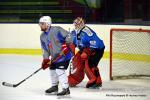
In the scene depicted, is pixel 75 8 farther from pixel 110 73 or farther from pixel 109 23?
pixel 110 73

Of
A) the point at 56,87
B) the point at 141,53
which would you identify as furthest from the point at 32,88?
the point at 141,53

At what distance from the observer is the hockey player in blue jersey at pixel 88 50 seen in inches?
202

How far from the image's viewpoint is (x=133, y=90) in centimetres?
512

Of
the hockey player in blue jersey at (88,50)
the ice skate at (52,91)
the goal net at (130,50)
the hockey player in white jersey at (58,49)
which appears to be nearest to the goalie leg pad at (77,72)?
the hockey player in blue jersey at (88,50)

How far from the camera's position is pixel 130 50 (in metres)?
Answer: 6.32

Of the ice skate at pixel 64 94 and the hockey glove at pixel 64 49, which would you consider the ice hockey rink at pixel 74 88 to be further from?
the hockey glove at pixel 64 49

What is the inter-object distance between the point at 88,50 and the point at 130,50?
1.27m

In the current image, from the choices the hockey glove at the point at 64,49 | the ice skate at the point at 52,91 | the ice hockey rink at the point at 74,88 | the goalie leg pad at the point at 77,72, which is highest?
the hockey glove at the point at 64,49

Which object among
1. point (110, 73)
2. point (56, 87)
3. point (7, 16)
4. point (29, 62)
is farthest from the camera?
point (7, 16)

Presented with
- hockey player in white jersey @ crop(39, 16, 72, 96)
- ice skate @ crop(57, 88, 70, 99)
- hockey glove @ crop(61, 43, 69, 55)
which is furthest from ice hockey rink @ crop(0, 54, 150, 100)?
hockey glove @ crop(61, 43, 69, 55)

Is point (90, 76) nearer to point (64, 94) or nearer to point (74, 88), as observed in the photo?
point (74, 88)

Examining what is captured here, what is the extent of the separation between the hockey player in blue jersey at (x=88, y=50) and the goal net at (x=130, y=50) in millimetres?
827

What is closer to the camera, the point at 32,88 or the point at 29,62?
the point at 32,88

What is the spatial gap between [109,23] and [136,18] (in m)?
0.38
